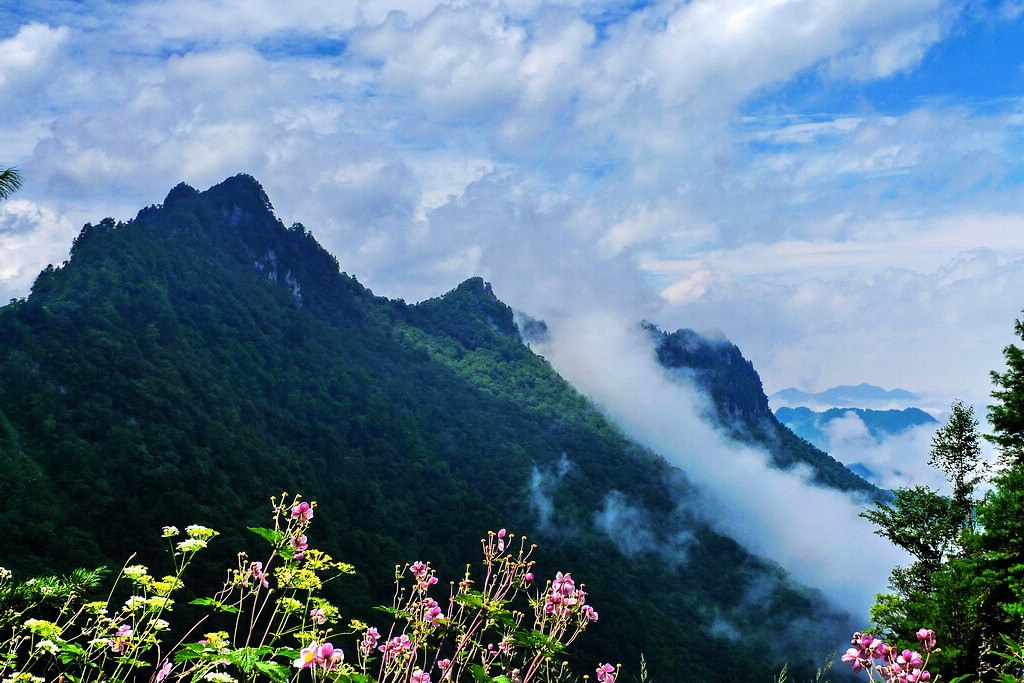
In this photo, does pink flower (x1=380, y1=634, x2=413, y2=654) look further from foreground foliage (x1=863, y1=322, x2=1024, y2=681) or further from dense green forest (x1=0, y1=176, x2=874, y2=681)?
dense green forest (x1=0, y1=176, x2=874, y2=681)

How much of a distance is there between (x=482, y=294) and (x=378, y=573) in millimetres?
115899

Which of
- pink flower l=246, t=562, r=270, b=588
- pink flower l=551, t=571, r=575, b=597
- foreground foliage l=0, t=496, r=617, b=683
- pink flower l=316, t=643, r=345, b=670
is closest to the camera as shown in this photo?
pink flower l=316, t=643, r=345, b=670

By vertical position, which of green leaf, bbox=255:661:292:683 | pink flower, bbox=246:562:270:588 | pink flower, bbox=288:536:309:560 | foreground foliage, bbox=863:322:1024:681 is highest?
foreground foliage, bbox=863:322:1024:681

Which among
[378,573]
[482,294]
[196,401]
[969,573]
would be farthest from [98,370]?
[482,294]

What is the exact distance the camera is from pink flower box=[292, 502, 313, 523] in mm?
3020

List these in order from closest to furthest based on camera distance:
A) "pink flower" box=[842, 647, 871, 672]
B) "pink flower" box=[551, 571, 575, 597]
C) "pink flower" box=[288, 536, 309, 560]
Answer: "pink flower" box=[288, 536, 309, 560] → "pink flower" box=[842, 647, 871, 672] → "pink flower" box=[551, 571, 575, 597]

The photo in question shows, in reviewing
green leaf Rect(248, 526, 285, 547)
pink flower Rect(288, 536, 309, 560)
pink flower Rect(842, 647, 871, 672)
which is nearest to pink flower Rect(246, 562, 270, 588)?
pink flower Rect(288, 536, 309, 560)

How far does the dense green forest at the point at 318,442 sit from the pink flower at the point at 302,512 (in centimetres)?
3173

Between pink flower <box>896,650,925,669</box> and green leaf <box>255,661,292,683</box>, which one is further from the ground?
pink flower <box>896,650,925,669</box>

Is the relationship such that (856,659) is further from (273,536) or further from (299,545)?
(273,536)

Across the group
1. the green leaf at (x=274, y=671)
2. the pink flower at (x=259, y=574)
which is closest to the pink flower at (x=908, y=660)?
the green leaf at (x=274, y=671)

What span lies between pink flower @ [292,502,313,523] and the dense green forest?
31725mm

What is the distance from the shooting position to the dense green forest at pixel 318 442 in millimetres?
49125

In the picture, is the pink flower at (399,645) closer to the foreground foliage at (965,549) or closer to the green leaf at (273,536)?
the green leaf at (273,536)
